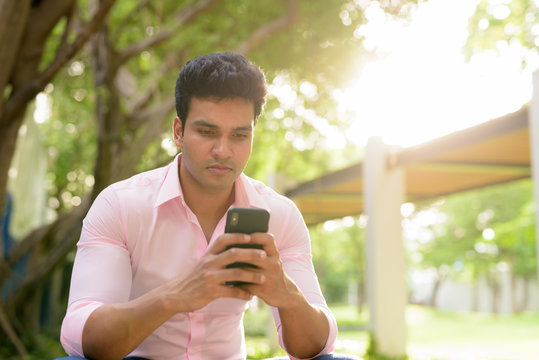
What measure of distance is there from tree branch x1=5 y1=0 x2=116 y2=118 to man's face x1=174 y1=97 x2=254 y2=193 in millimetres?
3385

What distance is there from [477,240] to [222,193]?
100.0 ft

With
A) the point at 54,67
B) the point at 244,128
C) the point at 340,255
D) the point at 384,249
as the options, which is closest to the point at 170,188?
the point at 244,128

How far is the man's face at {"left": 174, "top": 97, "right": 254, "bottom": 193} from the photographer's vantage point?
91.0 inches

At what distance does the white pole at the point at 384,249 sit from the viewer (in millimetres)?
9938

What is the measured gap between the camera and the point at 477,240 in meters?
31.0

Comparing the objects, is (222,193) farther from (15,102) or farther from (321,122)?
(321,122)

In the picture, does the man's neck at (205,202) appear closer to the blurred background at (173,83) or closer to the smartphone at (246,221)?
the smartphone at (246,221)

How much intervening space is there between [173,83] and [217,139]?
23.9 feet

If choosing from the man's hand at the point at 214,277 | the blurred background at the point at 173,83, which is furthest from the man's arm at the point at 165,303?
the blurred background at the point at 173,83

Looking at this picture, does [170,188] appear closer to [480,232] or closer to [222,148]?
[222,148]

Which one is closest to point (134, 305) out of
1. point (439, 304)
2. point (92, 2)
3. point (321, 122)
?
point (92, 2)

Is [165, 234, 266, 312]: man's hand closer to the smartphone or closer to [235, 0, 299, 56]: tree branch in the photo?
the smartphone

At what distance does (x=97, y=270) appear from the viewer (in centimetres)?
217

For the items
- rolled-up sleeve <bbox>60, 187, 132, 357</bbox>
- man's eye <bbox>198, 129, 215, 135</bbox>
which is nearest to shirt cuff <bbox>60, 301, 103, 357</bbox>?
rolled-up sleeve <bbox>60, 187, 132, 357</bbox>
